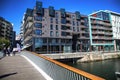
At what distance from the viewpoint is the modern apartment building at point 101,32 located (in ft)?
233

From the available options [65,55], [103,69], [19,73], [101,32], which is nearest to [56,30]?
[65,55]

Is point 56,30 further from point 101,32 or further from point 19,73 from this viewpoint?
point 19,73

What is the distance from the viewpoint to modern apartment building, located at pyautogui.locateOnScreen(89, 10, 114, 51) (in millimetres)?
71000

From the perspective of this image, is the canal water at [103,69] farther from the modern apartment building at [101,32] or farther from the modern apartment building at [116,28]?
the modern apartment building at [116,28]

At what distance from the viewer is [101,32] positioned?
2945 inches

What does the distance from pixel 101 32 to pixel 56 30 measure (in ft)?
98.0

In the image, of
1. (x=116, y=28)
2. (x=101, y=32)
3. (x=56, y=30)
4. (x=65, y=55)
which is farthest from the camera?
(x=116, y=28)

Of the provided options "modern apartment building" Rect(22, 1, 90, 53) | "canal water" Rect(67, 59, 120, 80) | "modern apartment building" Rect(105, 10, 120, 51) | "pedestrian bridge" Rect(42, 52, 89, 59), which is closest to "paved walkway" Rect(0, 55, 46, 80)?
"canal water" Rect(67, 59, 120, 80)

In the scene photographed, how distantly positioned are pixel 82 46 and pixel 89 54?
13084 millimetres

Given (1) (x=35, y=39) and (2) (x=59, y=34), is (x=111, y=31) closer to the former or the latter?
(2) (x=59, y=34)

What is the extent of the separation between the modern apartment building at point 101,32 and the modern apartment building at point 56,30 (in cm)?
446

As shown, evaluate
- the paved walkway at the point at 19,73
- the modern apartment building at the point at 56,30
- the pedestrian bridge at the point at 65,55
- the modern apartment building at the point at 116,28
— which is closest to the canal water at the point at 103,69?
the pedestrian bridge at the point at 65,55

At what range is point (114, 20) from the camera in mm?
83750

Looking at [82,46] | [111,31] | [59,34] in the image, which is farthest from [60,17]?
[111,31]
